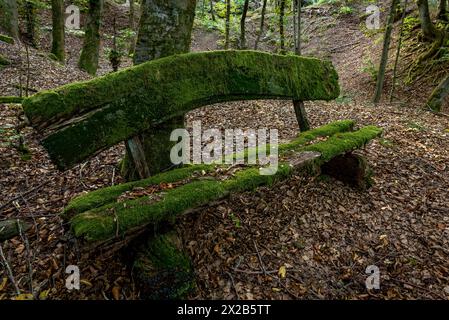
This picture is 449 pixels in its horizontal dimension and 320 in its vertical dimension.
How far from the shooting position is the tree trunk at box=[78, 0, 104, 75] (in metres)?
10.2

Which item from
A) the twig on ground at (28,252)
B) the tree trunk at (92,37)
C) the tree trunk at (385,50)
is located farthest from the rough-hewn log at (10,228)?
the tree trunk at (385,50)

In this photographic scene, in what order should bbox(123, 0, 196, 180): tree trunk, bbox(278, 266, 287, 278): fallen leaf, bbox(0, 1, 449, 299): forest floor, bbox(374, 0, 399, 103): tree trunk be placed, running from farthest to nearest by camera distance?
bbox(374, 0, 399, 103): tree trunk
bbox(123, 0, 196, 180): tree trunk
bbox(278, 266, 287, 278): fallen leaf
bbox(0, 1, 449, 299): forest floor

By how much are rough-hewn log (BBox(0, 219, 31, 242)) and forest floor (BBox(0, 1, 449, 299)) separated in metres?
0.08

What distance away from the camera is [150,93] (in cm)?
334

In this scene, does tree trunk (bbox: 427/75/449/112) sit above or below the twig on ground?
above

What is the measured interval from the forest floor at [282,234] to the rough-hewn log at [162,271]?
0.18 metres

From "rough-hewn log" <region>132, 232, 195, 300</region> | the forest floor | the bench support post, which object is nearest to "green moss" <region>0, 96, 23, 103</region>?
the forest floor

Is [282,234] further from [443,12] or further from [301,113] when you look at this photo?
[443,12]

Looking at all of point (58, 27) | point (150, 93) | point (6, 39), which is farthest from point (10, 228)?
point (58, 27)

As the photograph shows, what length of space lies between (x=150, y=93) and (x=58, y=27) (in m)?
9.72

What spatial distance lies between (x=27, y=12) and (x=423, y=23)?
50.5 feet

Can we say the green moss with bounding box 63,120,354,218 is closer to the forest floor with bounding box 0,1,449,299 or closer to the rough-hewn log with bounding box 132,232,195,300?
the forest floor with bounding box 0,1,449,299

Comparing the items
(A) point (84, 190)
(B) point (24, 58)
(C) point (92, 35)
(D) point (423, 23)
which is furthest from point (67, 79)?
(D) point (423, 23)

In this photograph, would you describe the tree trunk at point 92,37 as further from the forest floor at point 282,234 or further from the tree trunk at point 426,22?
the tree trunk at point 426,22
